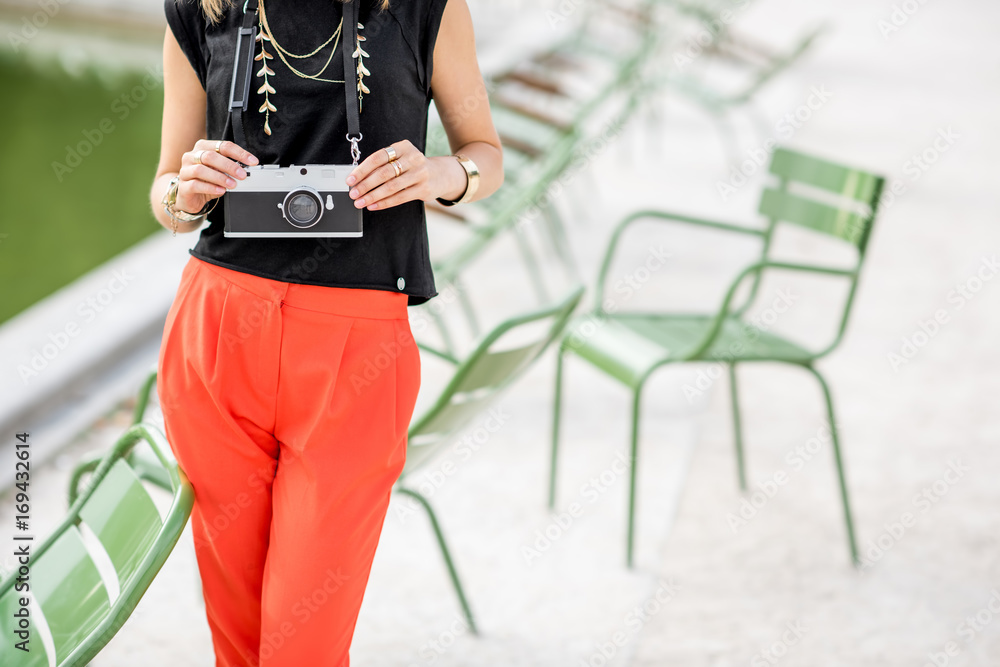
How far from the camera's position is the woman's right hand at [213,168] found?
3.55ft

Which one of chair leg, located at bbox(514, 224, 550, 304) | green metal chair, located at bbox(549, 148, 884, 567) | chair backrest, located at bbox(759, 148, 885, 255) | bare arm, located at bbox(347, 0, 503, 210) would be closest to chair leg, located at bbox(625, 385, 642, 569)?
green metal chair, located at bbox(549, 148, 884, 567)

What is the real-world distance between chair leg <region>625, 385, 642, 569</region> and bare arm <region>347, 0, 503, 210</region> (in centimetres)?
94

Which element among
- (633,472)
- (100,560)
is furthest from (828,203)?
(100,560)

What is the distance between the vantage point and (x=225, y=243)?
115 cm

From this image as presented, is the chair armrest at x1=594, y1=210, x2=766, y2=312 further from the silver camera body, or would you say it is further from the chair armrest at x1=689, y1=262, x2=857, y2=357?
the silver camera body

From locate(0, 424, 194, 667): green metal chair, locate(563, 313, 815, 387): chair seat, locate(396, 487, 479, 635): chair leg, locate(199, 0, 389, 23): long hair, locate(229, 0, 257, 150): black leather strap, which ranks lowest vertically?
locate(396, 487, 479, 635): chair leg

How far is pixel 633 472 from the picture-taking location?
84.7 inches

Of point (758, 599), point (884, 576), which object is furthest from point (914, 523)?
point (758, 599)

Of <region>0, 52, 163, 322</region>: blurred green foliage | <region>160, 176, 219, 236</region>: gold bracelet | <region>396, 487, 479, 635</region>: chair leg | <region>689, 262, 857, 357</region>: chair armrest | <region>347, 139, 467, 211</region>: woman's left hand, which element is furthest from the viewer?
→ <region>0, 52, 163, 322</region>: blurred green foliage

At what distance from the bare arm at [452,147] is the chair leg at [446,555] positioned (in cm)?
74

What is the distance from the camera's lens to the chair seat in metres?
2.21

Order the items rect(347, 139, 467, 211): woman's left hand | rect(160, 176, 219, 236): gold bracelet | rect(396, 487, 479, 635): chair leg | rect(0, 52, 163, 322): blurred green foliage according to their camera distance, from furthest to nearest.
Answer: rect(0, 52, 163, 322): blurred green foliage < rect(396, 487, 479, 635): chair leg < rect(160, 176, 219, 236): gold bracelet < rect(347, 139, 467, 211): woman's left hand

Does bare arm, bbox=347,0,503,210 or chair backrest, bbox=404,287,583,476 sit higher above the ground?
bare arm, bbox=347,0,503,210

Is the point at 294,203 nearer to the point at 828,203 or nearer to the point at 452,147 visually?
the point at 452,147
